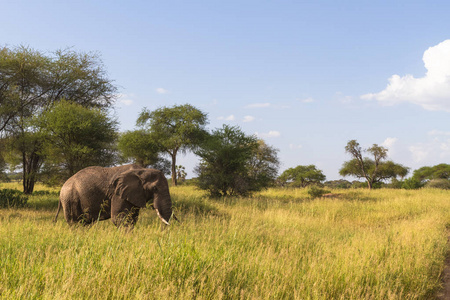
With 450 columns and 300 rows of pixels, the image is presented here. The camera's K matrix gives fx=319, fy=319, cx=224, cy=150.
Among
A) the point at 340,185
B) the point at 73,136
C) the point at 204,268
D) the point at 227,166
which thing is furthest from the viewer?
the point at 340,185

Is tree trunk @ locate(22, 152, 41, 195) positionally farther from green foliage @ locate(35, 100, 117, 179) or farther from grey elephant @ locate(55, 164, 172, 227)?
grey elephant @ locate(55, 164, 172, 227)

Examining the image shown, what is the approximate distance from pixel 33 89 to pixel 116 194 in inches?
729

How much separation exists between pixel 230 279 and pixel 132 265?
4.73 feet

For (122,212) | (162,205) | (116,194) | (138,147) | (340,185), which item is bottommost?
(340,185)

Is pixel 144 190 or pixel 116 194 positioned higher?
pixel 144 190

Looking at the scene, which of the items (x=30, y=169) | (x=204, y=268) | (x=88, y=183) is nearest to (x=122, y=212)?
(x=88, y=183)

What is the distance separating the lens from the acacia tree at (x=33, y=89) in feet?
65.4

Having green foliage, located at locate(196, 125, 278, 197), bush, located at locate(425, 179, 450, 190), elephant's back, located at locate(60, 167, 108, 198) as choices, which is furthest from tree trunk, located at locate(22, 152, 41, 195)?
bush, located at locate(425, 179, 450, 190)

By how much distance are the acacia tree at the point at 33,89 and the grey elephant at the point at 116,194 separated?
12151mm

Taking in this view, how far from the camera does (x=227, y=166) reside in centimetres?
2072

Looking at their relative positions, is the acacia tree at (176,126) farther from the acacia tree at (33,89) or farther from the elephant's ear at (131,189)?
the elephant's ear at (131,189)

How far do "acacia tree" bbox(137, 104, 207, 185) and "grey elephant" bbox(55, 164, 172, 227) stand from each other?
28.6 meters

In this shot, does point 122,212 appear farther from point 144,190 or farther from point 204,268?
point 204,268

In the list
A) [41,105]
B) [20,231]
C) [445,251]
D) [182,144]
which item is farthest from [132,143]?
[445,251]
